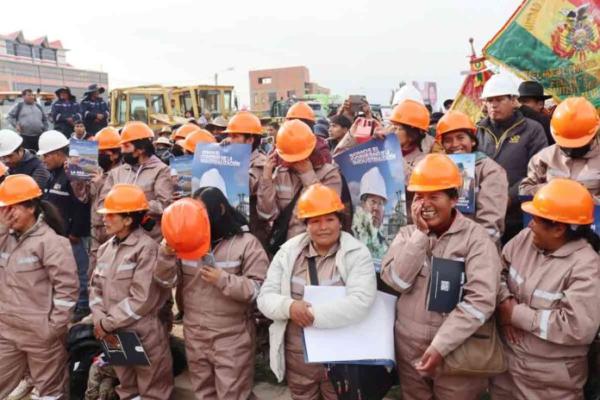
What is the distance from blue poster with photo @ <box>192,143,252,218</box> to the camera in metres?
4.18

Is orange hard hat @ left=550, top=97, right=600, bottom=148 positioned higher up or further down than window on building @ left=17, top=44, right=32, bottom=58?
further down

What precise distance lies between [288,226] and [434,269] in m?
1.49

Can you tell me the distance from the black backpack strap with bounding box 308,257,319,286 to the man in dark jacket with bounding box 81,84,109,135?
9.81 m

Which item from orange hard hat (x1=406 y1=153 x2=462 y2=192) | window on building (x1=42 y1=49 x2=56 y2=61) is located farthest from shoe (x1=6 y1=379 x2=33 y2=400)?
window on building (x1=42 y1=49 x2=56 y2=61)

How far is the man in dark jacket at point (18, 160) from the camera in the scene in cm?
605

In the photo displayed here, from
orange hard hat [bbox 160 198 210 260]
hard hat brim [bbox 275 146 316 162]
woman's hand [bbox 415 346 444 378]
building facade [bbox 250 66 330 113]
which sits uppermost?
building facade [bbox 250 66 330 113]

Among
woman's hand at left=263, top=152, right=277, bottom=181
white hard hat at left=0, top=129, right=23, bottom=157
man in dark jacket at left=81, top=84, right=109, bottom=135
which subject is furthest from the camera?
man in dark jacket at left=81, top=84, right=109, bottom=135

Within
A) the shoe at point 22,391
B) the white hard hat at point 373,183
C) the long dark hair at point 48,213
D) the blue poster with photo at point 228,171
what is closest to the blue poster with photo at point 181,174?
the blue poster with photo at point 228,171

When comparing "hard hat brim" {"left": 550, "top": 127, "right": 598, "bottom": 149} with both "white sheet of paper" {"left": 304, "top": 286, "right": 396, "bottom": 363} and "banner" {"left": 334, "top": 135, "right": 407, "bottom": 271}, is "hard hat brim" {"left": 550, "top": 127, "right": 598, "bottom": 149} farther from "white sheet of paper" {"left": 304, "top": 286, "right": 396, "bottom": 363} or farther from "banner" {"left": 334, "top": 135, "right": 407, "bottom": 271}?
"white sheet of paper" {"left": 304, "top": 286, "right": 396, "bottom": 363}

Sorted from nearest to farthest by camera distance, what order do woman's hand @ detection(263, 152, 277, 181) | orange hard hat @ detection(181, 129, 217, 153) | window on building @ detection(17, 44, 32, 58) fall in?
woman's hand @ detection(263, 152, 277, 181), orange hard hat @ detection(181, 129, 217, 153), window on building @ detection(17, 44, 32, 58)

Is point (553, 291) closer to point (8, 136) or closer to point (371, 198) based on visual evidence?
point (371, 198)

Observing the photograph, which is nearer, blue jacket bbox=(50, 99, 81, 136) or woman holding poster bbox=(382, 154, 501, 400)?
woman holding poster bbox=(382, 154, 501, 400)

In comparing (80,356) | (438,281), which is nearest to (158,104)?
(80,356)

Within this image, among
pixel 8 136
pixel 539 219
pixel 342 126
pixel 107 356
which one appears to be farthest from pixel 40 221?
pixel 539 219
